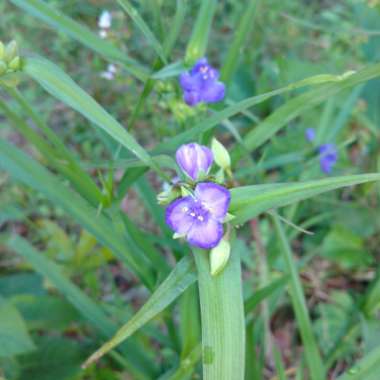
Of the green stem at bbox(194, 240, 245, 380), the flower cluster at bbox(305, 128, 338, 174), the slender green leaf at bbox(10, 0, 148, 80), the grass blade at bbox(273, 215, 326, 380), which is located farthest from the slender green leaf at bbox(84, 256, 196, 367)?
the flower cluster at bbox(305, 128, 338, 174)

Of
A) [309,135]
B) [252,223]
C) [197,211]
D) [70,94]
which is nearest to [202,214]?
[197,211]

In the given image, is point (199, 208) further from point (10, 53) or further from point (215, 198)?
point (10, 53)

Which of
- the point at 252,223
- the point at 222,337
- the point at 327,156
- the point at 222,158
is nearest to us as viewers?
the point at 222,337

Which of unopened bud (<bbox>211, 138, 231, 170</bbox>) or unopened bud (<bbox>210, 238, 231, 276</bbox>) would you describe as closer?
unopened bud (<bbox>210, 238, 231, 276</bbox>)

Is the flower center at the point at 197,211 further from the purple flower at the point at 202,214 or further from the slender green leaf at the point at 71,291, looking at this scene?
the slender green leaf at the point at 71,291

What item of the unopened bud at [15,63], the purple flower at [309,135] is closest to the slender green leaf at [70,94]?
the unopened bud at [15,63]

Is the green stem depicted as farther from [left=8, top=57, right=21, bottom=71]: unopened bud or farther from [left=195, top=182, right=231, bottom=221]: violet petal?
[left=8, top=57, right=21, bottom=71]: unopened bud
